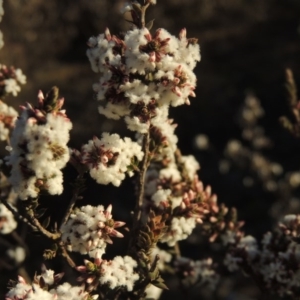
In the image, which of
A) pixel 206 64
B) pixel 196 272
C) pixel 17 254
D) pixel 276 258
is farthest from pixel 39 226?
pixel 206 64

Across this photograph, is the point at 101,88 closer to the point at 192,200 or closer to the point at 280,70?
the point at 192,200

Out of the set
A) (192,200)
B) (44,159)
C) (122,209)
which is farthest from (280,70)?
(44,159)

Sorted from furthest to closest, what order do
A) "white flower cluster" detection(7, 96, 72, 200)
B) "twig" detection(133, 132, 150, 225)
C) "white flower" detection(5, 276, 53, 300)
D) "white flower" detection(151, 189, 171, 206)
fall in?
"white flower" detection(151, 189, 171, 206), "twig" detection(133, 132, 150, 225), "white flower" detection(5, 276, 53, 300), "white flower cluster" detection(7, 96, 72, 200)

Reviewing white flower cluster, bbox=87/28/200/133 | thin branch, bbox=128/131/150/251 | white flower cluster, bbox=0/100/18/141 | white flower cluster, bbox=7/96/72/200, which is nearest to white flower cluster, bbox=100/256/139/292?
thin branch, bbox=128/131/150/251

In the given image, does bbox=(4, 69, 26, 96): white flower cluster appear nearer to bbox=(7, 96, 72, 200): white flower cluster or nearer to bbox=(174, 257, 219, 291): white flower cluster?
bbox=(7, 96, 72, 200): white flower cluster

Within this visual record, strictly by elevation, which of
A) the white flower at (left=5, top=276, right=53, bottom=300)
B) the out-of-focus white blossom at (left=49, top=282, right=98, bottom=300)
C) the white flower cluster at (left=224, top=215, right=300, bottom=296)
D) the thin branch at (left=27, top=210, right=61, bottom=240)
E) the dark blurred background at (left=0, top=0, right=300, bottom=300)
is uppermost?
the dark blurred background at (left=0, top=0, right=300, bottom=300)

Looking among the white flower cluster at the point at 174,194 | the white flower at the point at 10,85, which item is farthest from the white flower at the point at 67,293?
the white flower at the point at 10,85
